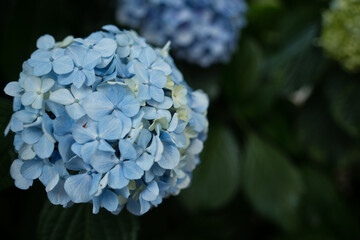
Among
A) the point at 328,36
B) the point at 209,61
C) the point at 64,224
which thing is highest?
the point at 328,36

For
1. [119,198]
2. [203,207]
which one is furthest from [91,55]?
[203,207]

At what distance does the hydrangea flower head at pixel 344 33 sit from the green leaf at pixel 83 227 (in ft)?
2.72

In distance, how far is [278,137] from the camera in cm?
155

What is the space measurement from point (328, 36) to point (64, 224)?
3.05 ft

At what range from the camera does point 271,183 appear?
1400 millimetres

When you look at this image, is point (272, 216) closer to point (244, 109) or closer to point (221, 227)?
point (221, 227)

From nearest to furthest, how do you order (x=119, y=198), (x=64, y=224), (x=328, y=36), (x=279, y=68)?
(x=119, y=198) → (x=64, y=224) → (x=328, y=36) → (x=279, y=68)

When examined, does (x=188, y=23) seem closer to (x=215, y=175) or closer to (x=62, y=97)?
(x=215, y=175)

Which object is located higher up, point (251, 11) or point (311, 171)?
point (251, 11)

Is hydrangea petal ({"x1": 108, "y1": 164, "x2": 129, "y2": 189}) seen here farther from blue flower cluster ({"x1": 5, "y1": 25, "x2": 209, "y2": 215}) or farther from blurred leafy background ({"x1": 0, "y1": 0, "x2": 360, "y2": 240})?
blurred leafy background ({"x1": 0, "y1": 0, "x2": 360, "y2": 240})

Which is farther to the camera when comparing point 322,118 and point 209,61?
point 322,118

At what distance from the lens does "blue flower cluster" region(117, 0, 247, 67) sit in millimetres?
1146

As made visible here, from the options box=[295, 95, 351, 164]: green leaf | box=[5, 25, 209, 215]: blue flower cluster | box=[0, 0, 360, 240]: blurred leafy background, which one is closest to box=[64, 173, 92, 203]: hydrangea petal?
box=[5, 25, 209, 215]: blue flower cluster

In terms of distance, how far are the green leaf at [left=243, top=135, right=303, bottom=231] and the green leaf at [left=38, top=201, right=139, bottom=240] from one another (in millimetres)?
698
